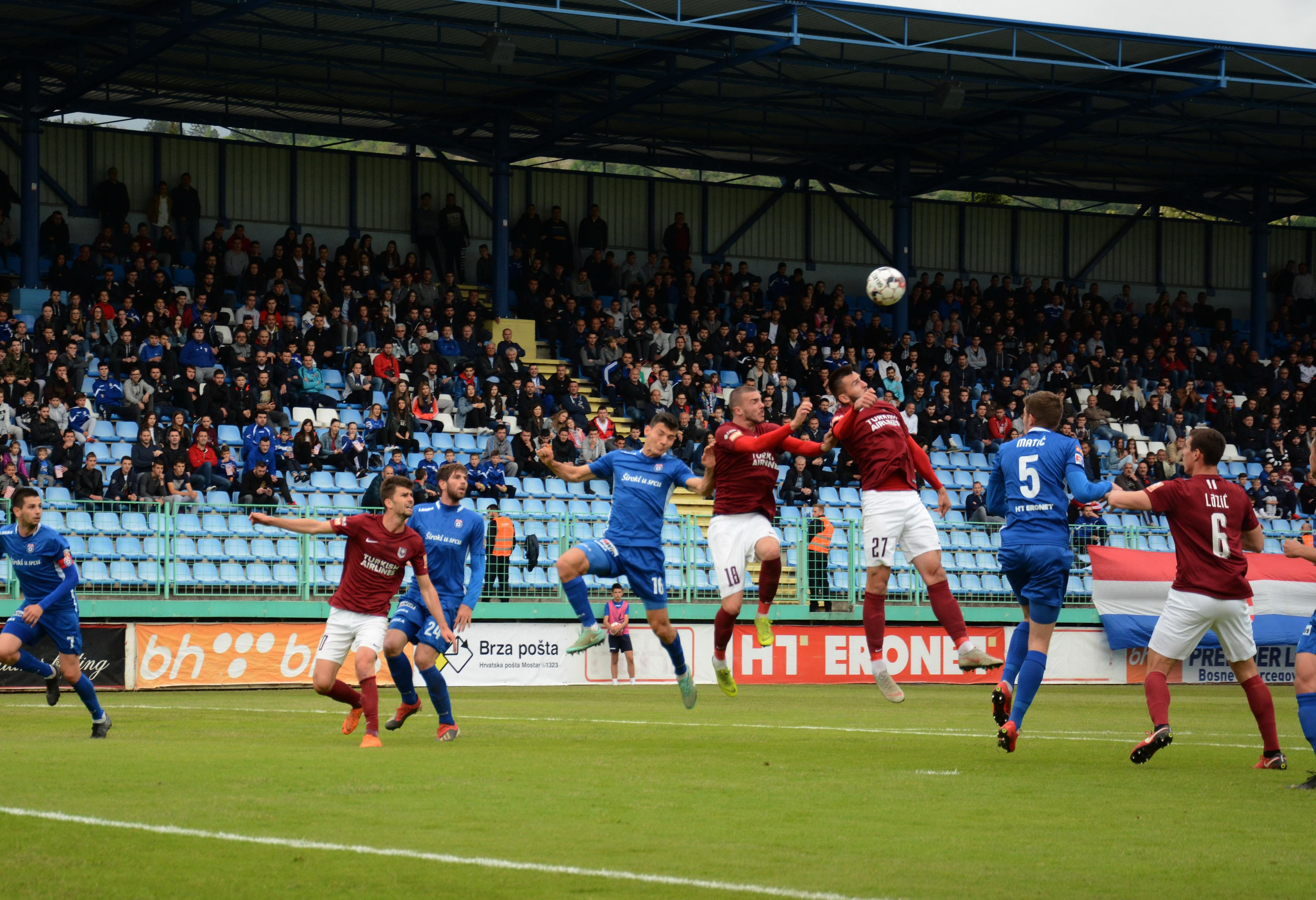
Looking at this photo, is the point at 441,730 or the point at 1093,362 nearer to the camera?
the point at 441,730

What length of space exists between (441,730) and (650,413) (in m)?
17.8

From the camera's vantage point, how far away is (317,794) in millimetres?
9648

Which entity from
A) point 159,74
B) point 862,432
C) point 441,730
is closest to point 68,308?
point 159,74

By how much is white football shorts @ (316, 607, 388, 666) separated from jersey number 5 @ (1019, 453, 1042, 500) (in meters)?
5.20

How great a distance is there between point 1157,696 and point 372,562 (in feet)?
20.0

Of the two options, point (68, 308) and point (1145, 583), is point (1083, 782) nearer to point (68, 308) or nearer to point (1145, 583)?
point (1145, 583)

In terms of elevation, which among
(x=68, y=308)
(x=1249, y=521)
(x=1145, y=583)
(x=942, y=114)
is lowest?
(x=1145, y=583)

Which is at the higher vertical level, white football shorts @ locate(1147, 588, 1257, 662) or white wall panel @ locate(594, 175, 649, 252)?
white wall panel @ locate(594, 175, 649, 252)

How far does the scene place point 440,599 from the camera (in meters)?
14.4

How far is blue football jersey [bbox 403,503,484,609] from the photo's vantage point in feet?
47.3

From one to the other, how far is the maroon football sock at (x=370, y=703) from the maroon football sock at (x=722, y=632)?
2888 mm

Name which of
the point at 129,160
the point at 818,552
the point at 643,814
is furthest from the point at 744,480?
the point at 129,160

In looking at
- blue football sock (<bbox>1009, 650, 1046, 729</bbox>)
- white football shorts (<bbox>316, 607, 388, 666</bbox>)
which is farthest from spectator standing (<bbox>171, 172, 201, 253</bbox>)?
blue football sock (<bbox>1009, 650, 1046, 729</bbox>)

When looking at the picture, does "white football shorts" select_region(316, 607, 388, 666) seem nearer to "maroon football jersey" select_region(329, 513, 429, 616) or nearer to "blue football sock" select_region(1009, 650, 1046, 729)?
"maroon football jersey" select_region(329, 513, 429, 616)
